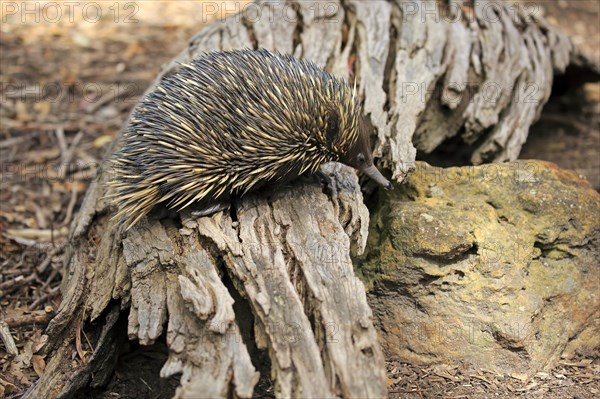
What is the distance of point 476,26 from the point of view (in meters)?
5.72

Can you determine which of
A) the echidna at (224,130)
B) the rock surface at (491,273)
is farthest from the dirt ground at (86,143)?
the echidna at (224,130)

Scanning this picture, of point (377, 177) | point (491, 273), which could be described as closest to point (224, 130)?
point (377, 177)

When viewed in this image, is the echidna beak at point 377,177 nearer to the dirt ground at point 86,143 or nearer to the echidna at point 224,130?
the echidna at point 224,130

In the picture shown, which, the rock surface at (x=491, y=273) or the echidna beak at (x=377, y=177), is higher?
the echidna beak at (x=377, y=177)

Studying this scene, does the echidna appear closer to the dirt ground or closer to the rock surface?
the rock surface

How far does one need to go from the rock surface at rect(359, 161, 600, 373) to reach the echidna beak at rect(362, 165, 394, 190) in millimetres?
144

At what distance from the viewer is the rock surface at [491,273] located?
370 cm

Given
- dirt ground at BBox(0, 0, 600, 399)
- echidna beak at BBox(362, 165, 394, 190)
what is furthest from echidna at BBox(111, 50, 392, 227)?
dirt ground at BBox(0, 0, 600, 399)

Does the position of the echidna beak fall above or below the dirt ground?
above

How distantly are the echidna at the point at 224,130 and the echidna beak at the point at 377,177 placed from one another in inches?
11.3

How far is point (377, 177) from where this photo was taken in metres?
3.99

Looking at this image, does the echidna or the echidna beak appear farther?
the echidna beak

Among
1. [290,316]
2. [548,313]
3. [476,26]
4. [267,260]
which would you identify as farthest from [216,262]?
[476,26]

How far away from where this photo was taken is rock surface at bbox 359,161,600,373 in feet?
12.1
